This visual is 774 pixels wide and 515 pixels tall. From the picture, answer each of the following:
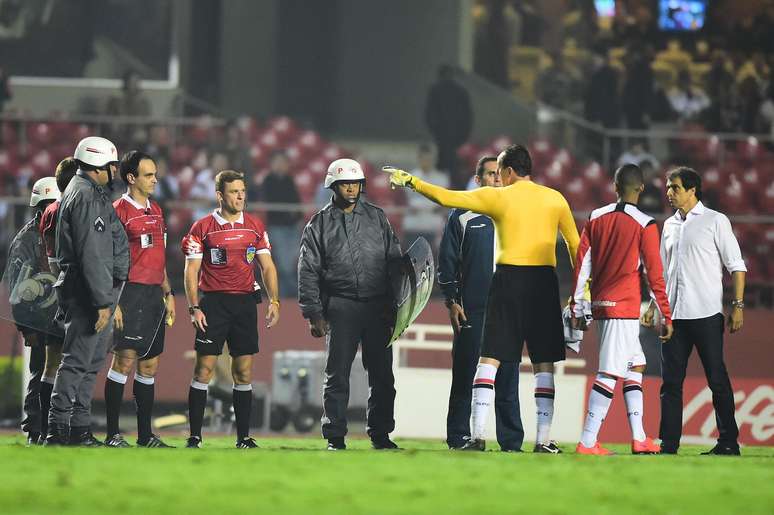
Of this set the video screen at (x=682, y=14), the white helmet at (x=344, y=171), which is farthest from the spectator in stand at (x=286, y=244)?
the video screen at (x=682, y=14)

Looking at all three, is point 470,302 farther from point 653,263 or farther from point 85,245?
point 85,245

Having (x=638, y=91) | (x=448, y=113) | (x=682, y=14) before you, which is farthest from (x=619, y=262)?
(x=682, y=14)

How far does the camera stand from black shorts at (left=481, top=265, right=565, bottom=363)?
8.77 meters

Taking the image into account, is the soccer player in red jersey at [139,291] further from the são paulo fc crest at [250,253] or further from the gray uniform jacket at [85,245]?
the gray uniform jacket at [85,245]

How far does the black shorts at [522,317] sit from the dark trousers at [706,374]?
3.93ft

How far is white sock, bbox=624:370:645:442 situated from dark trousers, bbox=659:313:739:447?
0.61 metres

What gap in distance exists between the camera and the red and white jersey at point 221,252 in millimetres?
9523

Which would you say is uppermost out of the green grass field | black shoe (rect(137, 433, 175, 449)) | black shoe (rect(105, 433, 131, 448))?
the green grass field

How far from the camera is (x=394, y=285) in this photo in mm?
9703

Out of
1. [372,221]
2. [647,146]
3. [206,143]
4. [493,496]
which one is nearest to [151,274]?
[372,221]

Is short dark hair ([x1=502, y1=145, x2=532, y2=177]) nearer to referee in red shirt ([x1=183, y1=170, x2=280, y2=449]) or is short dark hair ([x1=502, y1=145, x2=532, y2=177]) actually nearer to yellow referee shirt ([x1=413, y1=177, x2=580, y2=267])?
yellow referee shirt ([x1=413, y1=177, x2=580, y2=267])

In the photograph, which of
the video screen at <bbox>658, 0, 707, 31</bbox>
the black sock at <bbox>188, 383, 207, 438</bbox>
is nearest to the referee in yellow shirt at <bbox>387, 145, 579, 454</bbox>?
the black sock at <bbox>188, 383, 207, 438</bbox>

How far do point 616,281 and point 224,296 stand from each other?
8.81 feet

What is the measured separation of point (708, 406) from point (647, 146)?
766 centimetres
